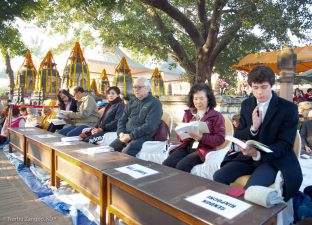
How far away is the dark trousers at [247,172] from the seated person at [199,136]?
1.51 feet

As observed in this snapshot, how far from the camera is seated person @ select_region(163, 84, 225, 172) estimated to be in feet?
9.91

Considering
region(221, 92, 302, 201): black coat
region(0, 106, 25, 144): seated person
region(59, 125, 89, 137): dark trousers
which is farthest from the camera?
region(0, 106, 25, 144): seated person

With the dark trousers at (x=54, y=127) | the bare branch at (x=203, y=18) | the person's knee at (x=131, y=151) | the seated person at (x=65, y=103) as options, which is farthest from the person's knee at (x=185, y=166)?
the bare branch at (x=203, y=18)

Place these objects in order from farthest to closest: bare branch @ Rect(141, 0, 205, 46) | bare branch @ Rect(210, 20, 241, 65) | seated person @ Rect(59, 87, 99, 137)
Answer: bare branch @ Rect(210, 20, 241, 65)
bare branch @ Rect(141, 0, 205, 46)
seated person @ Rect(59, 87, 99, 137)

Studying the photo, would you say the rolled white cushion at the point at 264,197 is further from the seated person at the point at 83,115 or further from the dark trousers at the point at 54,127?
the dark trousers at the point at 54,127

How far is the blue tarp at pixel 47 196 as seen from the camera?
2.72 metres

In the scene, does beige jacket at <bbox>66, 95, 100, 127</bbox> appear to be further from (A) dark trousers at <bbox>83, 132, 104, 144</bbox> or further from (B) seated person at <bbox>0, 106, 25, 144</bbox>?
(B) seated person at <bbox>0, 106, 25, 144</bbox>

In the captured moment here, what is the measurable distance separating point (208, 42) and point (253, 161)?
661 cm

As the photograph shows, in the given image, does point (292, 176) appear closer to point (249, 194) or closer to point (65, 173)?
point (249, 194)

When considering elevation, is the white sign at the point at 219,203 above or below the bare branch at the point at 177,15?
below

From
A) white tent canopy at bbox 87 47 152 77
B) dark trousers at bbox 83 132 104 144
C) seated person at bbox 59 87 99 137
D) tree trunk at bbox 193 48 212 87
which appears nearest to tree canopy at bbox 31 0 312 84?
tree trunk at bbox 193 48 212 87

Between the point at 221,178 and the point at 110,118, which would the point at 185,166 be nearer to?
the point at 221,178

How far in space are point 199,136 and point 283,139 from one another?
34.9 inches

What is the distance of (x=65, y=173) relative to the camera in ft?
10.2
